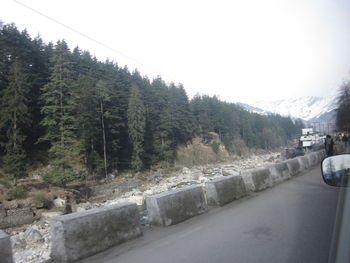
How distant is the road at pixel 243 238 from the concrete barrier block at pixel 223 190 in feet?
1.31

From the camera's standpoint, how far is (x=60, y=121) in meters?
32.0

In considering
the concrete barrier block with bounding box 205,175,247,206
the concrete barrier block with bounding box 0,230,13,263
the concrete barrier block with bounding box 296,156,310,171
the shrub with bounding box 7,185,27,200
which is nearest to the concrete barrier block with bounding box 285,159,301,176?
the concrete barrier block with bounding box 296,156,310,171

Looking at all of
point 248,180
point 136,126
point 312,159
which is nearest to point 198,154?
point 136,126

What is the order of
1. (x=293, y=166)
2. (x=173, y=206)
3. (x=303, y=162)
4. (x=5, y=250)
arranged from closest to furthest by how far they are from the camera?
(x=5, y=250) → (x=173, y=206) → (x=293, y=166) → (x=303, y=162)

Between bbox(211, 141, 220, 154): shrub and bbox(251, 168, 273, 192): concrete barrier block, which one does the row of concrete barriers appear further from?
bbox(211, 141, 220, 154): shrub

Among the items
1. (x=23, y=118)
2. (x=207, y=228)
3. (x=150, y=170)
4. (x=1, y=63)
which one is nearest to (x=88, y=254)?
(x=207, y=228)

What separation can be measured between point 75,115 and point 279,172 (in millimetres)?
33850

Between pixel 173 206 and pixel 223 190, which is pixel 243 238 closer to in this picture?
pixel 173 206

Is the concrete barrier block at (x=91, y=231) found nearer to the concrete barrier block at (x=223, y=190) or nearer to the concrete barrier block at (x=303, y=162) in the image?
the concrete barrier block at (x=223, y=190)

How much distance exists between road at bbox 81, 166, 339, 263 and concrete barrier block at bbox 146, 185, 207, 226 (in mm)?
178

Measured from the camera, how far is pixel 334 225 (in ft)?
16.7

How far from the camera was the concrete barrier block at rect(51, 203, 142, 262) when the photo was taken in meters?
3.92

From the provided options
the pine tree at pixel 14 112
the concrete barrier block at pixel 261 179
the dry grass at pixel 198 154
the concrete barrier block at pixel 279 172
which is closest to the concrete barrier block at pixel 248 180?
the concrete barrier block at pixel 261 179

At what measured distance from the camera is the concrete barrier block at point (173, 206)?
5.64 meters
